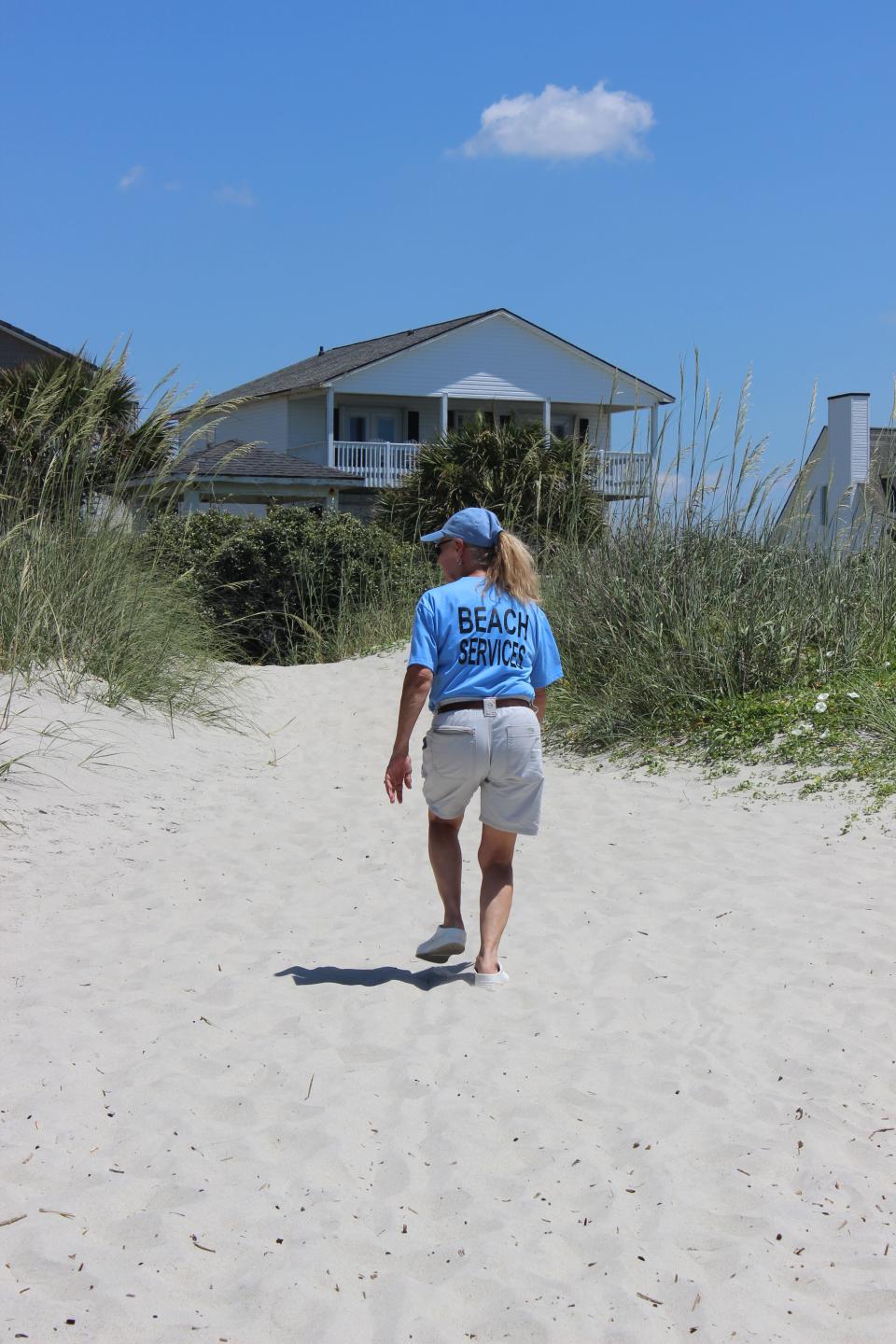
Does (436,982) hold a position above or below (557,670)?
below

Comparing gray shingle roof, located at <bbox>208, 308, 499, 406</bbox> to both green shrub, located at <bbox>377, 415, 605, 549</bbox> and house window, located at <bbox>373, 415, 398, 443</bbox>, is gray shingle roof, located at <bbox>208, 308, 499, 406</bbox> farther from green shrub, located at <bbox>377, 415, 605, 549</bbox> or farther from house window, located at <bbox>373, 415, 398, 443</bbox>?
green shrub, located at <bbox>377, 415, 605, 549</bbox>

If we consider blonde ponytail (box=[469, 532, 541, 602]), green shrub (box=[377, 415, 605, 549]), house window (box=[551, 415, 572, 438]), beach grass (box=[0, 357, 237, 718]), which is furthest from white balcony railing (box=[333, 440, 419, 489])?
blonde ponytail (box=[469, 532, 541, 602])

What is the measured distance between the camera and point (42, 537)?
27.9 feet

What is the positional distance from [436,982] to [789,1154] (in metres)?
1.57

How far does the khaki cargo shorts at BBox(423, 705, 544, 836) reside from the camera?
447 centimetres

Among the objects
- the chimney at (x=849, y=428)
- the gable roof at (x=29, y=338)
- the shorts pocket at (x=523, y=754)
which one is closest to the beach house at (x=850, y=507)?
the shorts pocket at (x=523, y=754)

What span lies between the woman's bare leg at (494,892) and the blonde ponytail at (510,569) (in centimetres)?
88

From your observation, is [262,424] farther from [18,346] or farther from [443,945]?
[443,945]

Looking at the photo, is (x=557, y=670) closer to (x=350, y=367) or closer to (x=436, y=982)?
(x=436, y=982)

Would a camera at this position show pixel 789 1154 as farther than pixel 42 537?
No

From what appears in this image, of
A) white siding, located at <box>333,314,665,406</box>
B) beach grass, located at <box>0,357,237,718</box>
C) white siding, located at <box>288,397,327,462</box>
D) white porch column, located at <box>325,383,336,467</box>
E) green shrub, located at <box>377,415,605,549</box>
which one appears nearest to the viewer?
beach grass, located at <box>0,357,237,718</box>

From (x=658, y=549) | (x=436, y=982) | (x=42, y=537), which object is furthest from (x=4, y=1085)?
(x=658, y=549)

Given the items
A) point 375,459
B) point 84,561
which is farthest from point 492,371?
point 84,561

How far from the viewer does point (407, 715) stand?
4.51 meters
